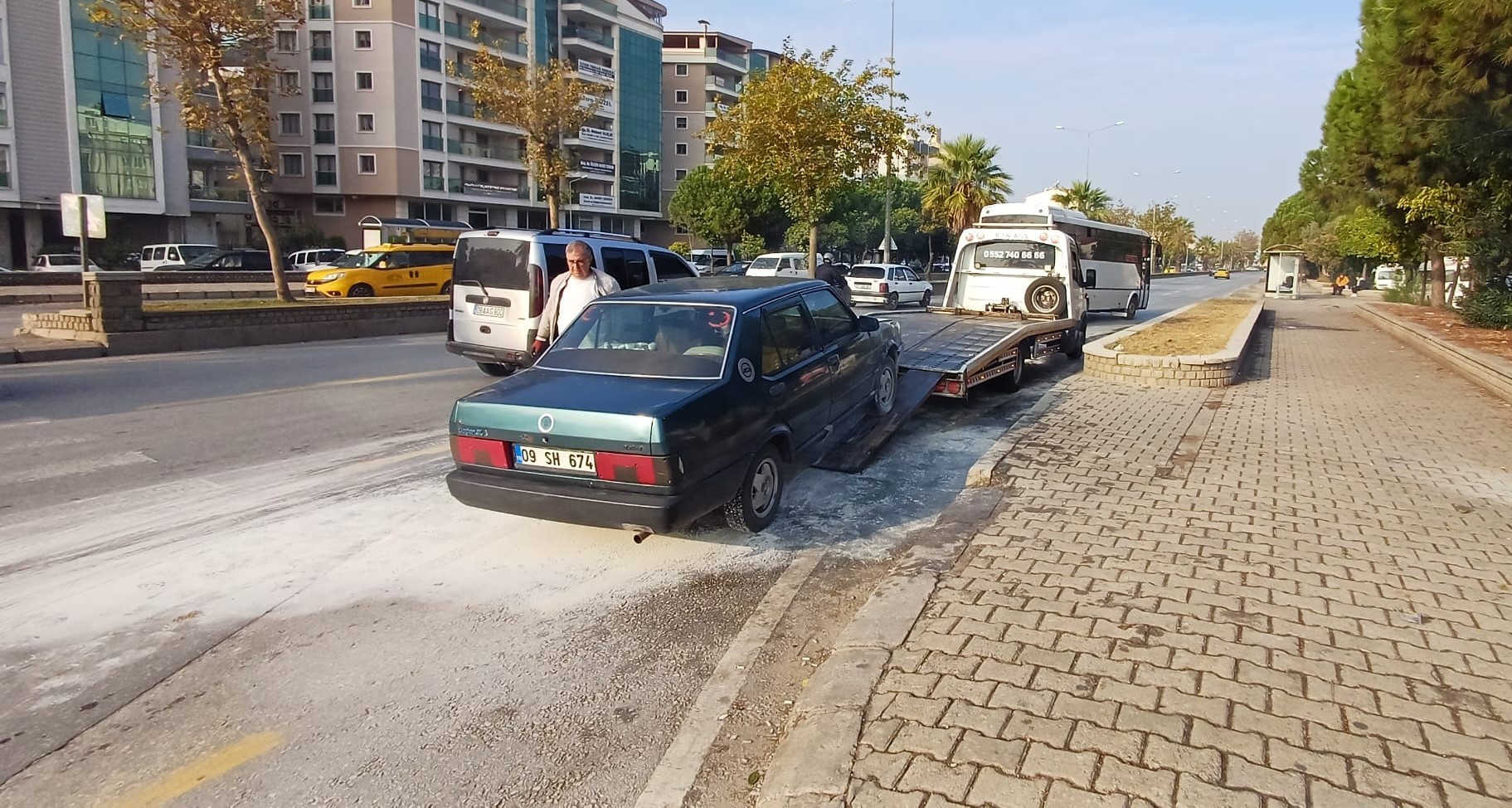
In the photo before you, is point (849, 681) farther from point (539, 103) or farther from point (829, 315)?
point (539, 103)

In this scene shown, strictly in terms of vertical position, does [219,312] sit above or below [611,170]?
below

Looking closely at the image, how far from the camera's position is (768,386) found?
5820 mm

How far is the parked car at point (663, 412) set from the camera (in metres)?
4.84

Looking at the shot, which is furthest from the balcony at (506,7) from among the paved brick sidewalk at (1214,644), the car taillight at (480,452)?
the car taillight at (480,452)

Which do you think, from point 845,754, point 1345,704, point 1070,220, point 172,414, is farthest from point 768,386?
point 1070,220

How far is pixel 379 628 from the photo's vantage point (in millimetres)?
4367

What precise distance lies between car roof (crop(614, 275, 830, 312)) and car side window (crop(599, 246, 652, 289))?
4775mm

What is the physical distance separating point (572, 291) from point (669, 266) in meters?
4.96

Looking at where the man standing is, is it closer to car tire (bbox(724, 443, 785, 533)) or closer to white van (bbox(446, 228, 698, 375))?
car tire (bbox(724, 443, 785, 533))

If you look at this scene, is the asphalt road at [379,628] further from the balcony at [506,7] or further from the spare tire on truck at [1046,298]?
the balcony at [506,7]

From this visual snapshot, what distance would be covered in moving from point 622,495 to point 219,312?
13423 mm

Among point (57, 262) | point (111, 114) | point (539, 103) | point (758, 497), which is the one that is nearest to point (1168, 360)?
point (758, 497)

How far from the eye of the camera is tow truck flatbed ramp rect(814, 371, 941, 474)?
7.35 meters

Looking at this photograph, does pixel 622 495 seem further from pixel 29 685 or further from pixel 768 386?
pixel 29 685
